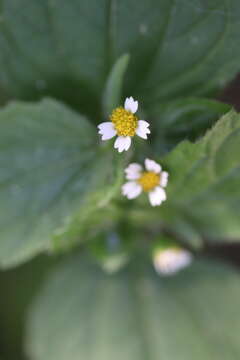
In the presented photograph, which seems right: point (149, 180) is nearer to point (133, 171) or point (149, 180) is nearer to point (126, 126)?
point (133, 171)

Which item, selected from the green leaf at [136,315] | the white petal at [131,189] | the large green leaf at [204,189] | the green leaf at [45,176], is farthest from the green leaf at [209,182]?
the green leaf at [136,315]

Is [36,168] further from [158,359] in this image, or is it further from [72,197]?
[158,359]

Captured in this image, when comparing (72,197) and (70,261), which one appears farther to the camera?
(70,261)

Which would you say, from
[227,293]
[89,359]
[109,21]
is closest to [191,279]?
[227,293]

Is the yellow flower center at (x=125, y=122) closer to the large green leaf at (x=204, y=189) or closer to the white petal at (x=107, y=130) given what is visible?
the white petal at (x=107, y=130)

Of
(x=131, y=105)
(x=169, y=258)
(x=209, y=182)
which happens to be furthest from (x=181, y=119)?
(x=169, y=258)

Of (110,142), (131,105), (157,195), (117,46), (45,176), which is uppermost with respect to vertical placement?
(117,46)
